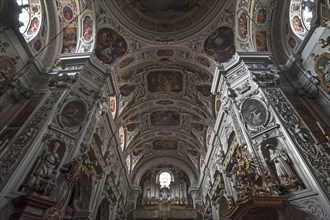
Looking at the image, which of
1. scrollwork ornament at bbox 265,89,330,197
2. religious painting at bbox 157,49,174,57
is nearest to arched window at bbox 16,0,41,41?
religious painting at bbox 157,49,174,57

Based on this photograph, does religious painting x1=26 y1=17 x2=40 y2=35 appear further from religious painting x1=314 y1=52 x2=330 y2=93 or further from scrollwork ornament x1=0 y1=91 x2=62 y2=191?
religious painting x1=314 y1=52 x2=330 y2=93

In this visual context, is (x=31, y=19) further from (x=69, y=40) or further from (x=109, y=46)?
(x=109, y=46)

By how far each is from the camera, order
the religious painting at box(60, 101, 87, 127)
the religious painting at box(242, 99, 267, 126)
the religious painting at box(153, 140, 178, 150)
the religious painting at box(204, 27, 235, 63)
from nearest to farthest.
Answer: the religious painting at box(242, 99, 267, 126)
the religious painting at box(60, 101, 87, 127)
the religious painting at box(204, 27, 235, 63)
the religious painting at box(153, 140, 178, 150)

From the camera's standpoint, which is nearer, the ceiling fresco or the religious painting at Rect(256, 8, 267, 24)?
the religious painting at Rect(256, 8, 267, 24)

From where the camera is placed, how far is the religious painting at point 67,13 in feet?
41.0

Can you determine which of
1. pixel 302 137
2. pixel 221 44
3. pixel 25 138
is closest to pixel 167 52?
pixel 221 44

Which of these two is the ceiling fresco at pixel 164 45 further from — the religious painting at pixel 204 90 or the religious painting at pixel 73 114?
the religious painting at pixel 73 114

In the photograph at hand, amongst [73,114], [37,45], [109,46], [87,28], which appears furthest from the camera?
[109,46]

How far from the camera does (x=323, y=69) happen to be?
9430 millimetres

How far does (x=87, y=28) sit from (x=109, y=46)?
1.47 m

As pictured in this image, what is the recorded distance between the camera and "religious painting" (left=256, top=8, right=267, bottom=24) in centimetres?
1254

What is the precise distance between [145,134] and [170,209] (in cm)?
600

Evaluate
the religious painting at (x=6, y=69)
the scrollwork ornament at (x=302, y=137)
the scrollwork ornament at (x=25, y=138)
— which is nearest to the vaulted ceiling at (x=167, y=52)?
the scrollwork ornament at (x=302, y=137)

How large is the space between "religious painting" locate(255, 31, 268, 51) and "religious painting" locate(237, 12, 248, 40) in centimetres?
63
